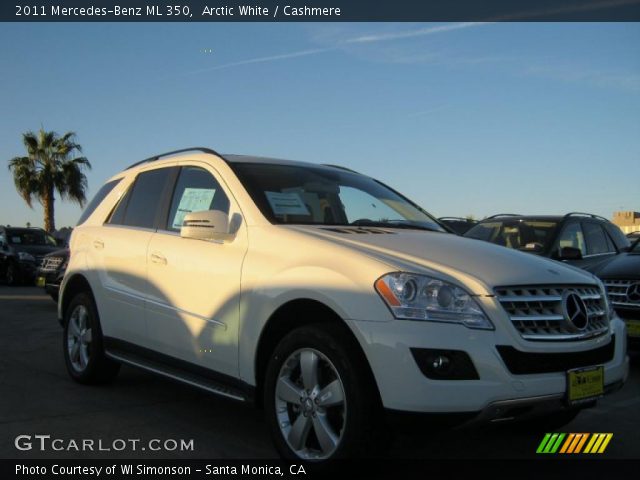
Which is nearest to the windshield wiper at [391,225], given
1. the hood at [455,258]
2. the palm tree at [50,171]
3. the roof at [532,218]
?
the hood at [455,258]

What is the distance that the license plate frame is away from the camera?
3.21m

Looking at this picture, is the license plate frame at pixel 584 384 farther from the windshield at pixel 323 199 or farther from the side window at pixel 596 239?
the side window at pixel 596 239

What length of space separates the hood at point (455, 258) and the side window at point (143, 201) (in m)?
1.53

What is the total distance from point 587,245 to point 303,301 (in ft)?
20.5

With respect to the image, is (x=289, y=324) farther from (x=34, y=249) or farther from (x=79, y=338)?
(x=34, y=249)

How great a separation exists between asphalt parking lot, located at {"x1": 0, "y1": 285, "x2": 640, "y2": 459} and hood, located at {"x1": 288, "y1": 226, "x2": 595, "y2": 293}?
2.93 ft

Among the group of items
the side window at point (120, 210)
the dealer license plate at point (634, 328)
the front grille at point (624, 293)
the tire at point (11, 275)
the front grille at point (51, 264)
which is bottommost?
the tire at point (11, 275)

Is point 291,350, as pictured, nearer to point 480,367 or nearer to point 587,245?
point 480,367

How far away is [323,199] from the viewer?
14.9ft

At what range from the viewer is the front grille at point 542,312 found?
10.5 ft

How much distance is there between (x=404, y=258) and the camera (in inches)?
133

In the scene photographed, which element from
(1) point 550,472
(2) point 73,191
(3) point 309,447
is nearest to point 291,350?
(3) point 309,447

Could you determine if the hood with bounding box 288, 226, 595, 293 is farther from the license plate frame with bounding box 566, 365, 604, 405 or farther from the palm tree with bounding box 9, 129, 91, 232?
the palm tree with bounding box 9, 129, 91, 232

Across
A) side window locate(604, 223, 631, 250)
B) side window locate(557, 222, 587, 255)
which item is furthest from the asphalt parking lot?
side window locate(604, 223, 631, 250)
